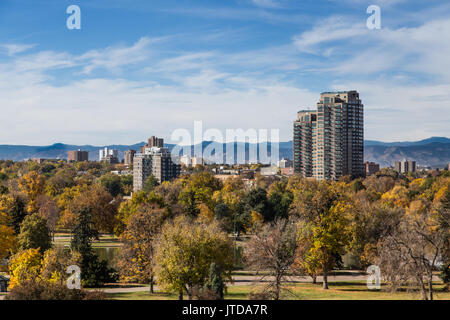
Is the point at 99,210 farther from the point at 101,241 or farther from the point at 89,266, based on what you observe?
the point at 89,266

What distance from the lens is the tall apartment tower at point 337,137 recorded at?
108 metres

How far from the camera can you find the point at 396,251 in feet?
74.9

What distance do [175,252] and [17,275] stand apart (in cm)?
947

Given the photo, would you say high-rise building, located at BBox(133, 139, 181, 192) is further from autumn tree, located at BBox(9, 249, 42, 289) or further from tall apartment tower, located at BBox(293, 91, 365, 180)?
autumn tree, located at BBox(9, 249, 42, 289)

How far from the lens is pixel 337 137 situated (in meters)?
109

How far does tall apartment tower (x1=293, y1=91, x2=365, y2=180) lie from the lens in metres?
108

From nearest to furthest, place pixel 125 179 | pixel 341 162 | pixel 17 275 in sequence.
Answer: pixel 17 275, pixel 341 162, pixel 125 179

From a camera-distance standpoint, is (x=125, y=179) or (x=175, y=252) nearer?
(x=175, y=252)

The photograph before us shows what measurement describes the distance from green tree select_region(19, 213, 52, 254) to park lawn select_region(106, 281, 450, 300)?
11.3 metres

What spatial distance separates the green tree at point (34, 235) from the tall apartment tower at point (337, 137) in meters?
81.0

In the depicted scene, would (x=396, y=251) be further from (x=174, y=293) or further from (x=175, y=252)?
(x=174, y=293)
